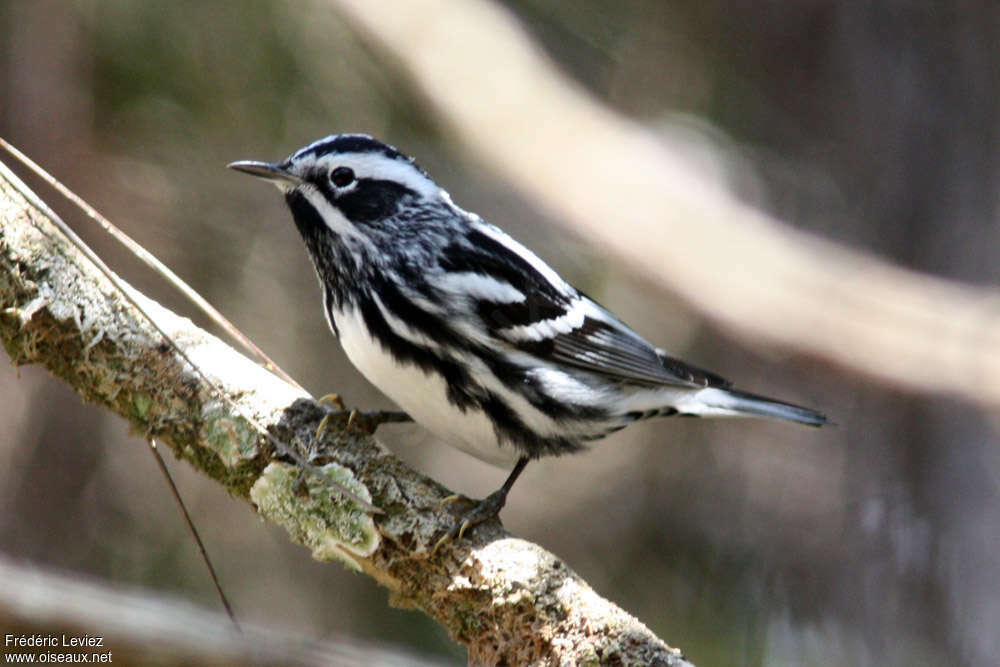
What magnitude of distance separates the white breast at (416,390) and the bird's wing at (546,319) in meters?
0.25

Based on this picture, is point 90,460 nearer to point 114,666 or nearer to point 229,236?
point 229,236

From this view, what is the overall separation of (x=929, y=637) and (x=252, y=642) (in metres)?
4.10

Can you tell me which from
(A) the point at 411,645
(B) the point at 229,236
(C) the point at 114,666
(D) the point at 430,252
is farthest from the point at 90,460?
(C) the point at 114,666

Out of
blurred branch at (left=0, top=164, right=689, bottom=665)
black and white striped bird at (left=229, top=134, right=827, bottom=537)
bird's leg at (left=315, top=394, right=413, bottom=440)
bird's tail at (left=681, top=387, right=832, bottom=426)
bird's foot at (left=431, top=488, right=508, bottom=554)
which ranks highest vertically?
bird's tail at (left=681, top=387, right=832, bottom=426)

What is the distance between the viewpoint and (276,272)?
200 inches

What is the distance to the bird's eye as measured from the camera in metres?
2.98

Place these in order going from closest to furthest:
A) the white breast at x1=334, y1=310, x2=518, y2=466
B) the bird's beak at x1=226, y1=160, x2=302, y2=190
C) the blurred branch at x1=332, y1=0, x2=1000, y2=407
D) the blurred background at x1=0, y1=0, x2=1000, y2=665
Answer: the white breast at x1=334, y1=310, x2=518, y2=466 < the bird's beak at x1=226, y1=160, x2=302, y2=190 < the blurred background at x1=0, y1=0, x2=1000, y2=665 < the blurred branch at x1=332, y1=0, x2=1000, y2=407

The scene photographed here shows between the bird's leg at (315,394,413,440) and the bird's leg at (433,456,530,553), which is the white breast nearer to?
the bird's leg at (315,394,413,440)

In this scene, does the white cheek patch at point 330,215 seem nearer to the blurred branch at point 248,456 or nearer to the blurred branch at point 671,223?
the blurred branch at point 248,456

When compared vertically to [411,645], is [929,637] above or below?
above

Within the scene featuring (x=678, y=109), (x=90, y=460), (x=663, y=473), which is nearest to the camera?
(x=90, y=460)

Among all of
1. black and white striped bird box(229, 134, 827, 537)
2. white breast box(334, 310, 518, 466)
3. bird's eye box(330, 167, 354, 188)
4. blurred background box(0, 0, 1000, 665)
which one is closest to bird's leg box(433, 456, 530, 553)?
black and white striped bird box(229, 134, 827, 537)

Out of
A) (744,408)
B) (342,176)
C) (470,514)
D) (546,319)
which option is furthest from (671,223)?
(470,514)

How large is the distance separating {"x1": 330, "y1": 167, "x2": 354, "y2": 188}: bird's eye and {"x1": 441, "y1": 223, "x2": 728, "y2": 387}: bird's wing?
1.19 feet
